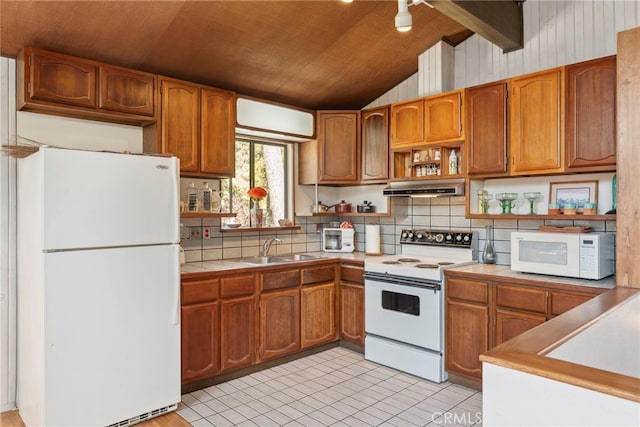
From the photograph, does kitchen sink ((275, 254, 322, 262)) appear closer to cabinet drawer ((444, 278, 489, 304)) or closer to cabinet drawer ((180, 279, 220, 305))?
cabinet drawer ((180, 279, 220, 305))

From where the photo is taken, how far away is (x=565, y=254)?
9.36ft

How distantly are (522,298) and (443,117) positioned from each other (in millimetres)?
1640

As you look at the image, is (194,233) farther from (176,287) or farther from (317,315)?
(317,315)

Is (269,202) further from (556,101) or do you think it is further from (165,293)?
(556,101)

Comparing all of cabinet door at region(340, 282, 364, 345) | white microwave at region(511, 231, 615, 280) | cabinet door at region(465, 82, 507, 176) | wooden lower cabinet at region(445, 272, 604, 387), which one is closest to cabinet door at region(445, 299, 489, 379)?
wooden lower cabinet at region(445, 272, 604, 387)

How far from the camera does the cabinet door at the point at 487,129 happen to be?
331 cm

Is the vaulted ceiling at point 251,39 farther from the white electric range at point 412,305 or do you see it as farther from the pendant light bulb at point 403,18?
the white electric range at point 412,305

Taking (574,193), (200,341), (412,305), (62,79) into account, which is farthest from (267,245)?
(574,193)

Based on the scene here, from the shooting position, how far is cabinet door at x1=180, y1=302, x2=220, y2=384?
303 cm

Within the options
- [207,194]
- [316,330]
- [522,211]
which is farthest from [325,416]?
[522,211]

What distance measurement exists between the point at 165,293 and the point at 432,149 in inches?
101

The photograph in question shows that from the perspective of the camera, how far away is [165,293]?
2.76 m

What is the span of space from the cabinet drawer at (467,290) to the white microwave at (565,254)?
27 centimetres

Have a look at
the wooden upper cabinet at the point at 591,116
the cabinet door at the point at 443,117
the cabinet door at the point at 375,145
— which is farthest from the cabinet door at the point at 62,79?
the wooden upper cabinet at the point at 591,116
